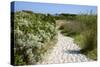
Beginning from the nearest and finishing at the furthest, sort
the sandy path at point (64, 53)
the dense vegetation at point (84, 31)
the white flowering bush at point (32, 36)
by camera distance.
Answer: the white flowering bush at point (32, 36), the sandy path at point (64, 53), the dense vegetation at point (84, 31)

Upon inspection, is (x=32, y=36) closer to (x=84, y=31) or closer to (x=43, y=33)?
(x=43, y=33)

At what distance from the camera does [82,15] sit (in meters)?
2.67

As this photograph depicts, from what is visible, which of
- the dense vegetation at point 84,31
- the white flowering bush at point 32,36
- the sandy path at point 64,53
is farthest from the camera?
the dense vegetation at point 84,31

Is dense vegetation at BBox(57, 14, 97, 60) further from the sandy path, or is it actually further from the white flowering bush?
the white flowering bush

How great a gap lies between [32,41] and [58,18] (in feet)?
1.44

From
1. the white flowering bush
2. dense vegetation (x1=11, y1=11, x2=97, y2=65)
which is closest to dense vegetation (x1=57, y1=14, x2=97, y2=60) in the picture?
dense vegetation (x1=11, y1=11, x2=97, y2=65)

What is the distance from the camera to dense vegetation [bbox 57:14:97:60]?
2.60 metres

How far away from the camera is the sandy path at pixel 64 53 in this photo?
2473 mm

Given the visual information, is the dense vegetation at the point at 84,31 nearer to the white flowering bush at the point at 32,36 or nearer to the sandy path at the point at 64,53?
the sandy path at the point at 64,53

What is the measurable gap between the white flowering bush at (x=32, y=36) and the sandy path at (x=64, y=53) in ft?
0.26

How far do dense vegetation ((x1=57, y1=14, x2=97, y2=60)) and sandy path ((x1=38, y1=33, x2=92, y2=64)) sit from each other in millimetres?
68

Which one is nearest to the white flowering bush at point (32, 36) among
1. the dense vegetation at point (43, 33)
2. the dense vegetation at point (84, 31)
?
the dense vegetation at point (43, 33)

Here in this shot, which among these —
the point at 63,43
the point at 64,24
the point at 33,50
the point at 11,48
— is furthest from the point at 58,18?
the point at 11,48

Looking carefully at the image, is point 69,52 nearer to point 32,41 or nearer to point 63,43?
point 63,43
